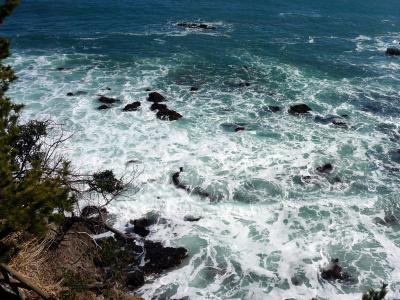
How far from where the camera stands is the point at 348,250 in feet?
65.4

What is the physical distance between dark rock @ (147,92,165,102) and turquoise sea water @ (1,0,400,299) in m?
0.89

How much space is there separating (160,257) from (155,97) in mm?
18854

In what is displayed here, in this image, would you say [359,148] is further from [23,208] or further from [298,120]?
[23,208]

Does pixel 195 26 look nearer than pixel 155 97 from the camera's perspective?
No

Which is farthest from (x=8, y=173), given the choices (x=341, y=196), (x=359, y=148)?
(x=359, y=148)

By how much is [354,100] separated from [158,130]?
19719 mm

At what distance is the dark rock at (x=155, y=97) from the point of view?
113ft

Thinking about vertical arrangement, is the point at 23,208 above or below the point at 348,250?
above

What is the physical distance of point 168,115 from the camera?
32125mm

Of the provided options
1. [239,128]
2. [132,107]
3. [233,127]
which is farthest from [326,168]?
[132,107]

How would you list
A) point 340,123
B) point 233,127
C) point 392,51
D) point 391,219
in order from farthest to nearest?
point 392,51, point 340,123, point 233,127, point 391,219

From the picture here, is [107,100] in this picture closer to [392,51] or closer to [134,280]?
[134,280]

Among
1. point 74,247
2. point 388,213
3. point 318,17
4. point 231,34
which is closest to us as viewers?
point 74,247

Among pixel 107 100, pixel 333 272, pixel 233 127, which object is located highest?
pixel 107 100
